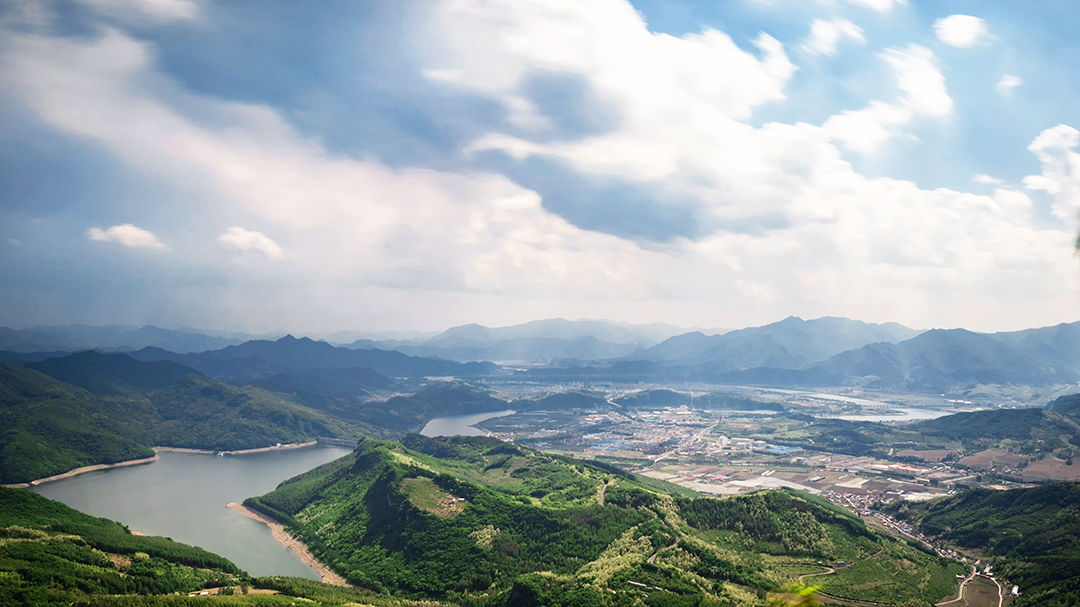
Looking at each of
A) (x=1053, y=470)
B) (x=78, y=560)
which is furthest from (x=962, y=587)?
(x=1053, y=470)

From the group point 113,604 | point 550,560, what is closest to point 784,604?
point 113,604

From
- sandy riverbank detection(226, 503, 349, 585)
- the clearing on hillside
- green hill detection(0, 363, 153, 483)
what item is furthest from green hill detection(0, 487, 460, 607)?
green hill detection(0, 363, 153, 483)

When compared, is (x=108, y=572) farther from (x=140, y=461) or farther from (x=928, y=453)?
(x=928, y=453)

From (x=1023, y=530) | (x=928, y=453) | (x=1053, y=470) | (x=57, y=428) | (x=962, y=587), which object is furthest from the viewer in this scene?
(x=928, y=453)

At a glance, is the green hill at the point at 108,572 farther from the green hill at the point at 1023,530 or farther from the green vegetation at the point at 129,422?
the green vegetation at the point at 129,422

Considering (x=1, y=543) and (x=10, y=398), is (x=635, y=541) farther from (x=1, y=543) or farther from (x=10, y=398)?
(x=10, y=398)
